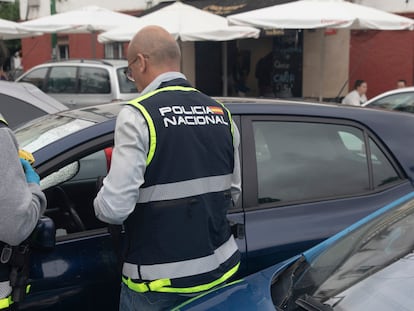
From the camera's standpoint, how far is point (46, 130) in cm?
276

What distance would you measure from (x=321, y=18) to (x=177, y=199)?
763 centimetres

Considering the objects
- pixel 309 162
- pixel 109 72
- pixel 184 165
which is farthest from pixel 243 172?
pixel 109 72

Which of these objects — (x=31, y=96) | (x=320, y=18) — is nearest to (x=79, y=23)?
(x=320, y=18)

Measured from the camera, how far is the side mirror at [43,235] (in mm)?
2035

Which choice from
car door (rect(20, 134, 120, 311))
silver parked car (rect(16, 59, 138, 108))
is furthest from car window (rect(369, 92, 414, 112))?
car door (rect(20, 134, 120, 311))

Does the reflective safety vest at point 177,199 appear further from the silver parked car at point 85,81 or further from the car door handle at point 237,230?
the silver parked car at point 85,81

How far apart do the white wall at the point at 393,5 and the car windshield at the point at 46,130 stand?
11278 millimetres

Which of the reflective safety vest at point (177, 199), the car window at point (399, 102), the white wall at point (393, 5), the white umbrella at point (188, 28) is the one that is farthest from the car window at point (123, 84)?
the reflective safety vest at point (177, 199)

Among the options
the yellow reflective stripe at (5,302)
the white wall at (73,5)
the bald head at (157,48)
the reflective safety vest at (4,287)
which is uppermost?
the white wall at (73,5)

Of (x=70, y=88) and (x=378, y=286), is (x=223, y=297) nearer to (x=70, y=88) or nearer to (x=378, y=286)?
(x=378, y=286)

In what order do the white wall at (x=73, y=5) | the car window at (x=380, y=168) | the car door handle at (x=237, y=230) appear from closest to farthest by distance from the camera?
the car door handle at (x=237, y=230)
the car window at (x=380, y=168)
the white wall at (x=73, y=5)

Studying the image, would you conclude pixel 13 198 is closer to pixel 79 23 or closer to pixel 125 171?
pixel 125 171

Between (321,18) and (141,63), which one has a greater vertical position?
(321,18)

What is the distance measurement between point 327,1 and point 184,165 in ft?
27.8
